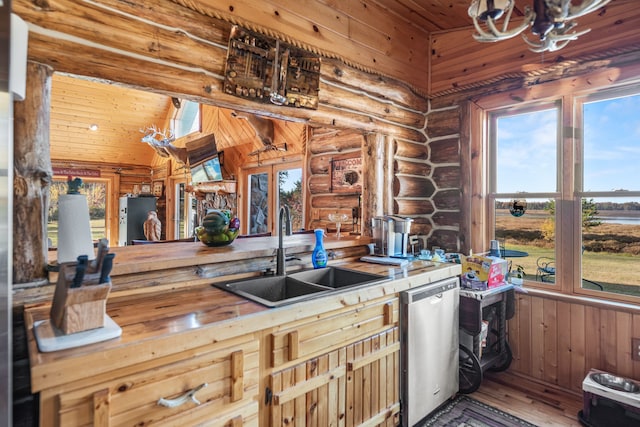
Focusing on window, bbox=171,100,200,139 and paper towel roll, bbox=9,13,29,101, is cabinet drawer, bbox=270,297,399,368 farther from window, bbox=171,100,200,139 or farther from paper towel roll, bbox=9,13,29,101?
window, bbox=171,100,200,139

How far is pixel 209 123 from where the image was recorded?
6629mm

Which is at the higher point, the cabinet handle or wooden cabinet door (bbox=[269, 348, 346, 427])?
the cabinet handle

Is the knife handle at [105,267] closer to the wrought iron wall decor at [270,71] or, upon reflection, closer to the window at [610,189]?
the wrought iron wall decor at [270,71]

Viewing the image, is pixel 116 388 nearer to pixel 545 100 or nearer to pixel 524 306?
pixel 524 306

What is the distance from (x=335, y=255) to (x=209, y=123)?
5.07m

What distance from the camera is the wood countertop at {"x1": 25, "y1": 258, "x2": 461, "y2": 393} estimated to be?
3.28 feet

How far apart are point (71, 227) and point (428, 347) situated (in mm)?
2150

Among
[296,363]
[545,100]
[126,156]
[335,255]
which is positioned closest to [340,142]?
[335,255]

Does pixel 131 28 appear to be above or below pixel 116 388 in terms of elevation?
above

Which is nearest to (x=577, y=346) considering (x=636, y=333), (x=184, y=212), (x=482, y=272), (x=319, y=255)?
(x=636, y=333)

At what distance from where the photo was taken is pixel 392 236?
2.76 meters

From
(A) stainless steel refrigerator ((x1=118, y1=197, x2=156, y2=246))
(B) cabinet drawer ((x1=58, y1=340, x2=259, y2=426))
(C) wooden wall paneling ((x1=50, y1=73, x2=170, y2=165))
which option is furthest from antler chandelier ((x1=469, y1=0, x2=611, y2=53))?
(A) stainless steel refrigerator ((x1=118, y1=197, x2=156, y2=246))

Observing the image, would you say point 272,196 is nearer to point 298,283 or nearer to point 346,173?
point 346,173

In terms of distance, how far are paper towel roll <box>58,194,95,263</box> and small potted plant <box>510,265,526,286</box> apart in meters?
3.11
